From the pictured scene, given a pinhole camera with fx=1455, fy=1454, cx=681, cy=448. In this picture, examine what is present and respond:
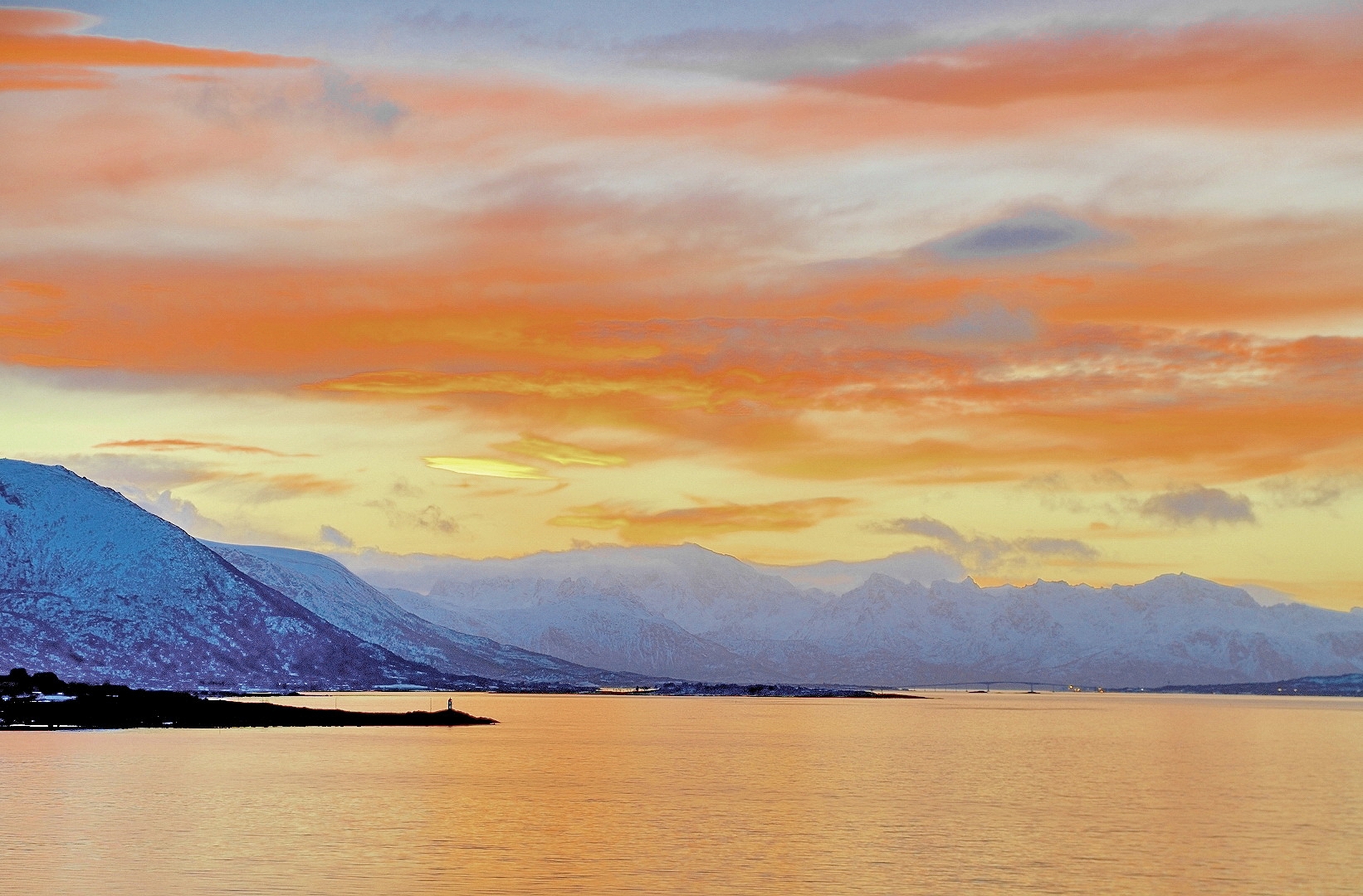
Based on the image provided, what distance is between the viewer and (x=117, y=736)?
199 metres

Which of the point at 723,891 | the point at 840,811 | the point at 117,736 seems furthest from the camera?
the point at 117,736

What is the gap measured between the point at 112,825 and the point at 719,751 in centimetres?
10168

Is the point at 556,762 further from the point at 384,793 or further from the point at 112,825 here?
the point at 112,825

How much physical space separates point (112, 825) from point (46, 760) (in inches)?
2483

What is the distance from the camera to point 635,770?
147000 millimetres

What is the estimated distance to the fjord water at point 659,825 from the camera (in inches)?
2832

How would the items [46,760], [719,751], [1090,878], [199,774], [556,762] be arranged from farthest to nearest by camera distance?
[719,751]
[556,762]
[46,760]
[199,774]
[1090,878]

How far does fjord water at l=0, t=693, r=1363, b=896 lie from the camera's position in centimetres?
7194

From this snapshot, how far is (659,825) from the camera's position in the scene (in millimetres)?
95000

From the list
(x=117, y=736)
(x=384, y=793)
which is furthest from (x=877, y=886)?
(x=117, y=736)

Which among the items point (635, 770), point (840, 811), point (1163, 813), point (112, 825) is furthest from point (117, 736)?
point (1163, 813)

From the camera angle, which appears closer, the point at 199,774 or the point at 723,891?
the point at 723,891

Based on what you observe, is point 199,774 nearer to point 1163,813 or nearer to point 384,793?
point 384,793

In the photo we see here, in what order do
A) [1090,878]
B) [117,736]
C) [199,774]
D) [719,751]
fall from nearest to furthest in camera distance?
[1090,878] → [199,774] → [719,751] → [117,736]
